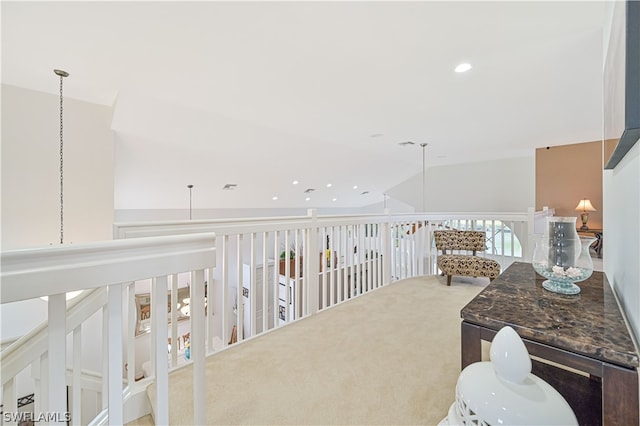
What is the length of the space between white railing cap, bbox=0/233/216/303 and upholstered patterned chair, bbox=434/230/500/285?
3203 millimetres

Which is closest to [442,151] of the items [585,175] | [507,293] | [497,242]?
[497,242]

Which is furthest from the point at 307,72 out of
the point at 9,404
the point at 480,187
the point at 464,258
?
the point at 480,187

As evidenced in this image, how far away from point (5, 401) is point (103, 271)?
78 cm

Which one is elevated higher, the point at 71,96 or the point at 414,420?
the point at 71,96

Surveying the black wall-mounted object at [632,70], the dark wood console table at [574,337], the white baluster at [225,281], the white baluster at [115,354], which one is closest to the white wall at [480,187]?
the dark wood console table at [574,337]

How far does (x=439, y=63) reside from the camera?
7.59 feet

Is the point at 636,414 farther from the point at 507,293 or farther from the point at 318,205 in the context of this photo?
the point at 318,205

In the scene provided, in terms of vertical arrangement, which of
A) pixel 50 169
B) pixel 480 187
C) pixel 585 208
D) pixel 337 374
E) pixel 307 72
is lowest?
pixel 337 374

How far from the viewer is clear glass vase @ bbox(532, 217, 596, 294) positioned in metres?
1.17

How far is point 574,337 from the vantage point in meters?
0.79

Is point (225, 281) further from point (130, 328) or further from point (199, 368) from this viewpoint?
point (199, 368)

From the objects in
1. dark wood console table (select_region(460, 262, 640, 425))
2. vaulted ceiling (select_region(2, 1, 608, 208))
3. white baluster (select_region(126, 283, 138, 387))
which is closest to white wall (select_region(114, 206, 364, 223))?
vaulted ceiling (select_region(2, 1, 608, 208))

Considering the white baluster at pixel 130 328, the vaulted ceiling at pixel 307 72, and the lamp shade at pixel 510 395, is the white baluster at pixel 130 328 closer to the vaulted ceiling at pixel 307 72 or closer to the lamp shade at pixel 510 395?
the lamp shade at pixel 510 395

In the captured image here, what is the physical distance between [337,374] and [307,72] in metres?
2.29
